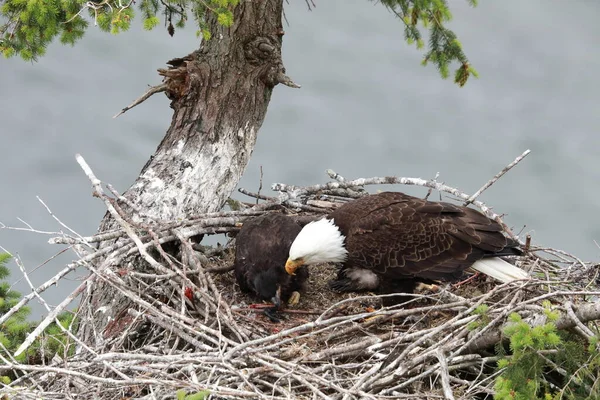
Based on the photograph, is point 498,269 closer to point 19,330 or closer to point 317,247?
point 317,247

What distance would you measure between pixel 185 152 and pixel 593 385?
388cm

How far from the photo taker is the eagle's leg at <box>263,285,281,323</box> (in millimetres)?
5340

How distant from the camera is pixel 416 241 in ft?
17.6

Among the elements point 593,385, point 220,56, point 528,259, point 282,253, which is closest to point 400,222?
point 282,253

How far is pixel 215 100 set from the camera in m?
6.74

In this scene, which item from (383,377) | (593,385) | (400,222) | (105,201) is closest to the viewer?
(593,385)

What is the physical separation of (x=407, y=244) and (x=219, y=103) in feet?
7.50

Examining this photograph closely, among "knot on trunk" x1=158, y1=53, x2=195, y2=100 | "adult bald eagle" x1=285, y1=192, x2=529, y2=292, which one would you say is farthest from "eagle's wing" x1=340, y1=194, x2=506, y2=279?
"knot on trunk" x1=158, y1=53, x2=195, y2=100

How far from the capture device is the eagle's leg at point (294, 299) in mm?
5699

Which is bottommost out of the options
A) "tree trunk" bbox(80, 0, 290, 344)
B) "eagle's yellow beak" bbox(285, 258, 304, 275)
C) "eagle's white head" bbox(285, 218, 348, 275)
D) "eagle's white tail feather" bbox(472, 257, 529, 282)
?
"eagle's white tail feather" bbox(472, 257, 529, 282)

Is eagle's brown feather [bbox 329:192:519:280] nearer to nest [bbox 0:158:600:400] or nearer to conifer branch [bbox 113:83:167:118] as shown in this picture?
nest [bbox 0:158:600:400]

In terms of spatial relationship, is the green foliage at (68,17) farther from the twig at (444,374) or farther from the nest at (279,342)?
the twig at (444,374)

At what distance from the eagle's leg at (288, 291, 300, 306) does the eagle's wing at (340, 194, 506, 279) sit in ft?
1.67

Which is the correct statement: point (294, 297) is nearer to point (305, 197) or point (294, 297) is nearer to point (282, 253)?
point (282, 253)
